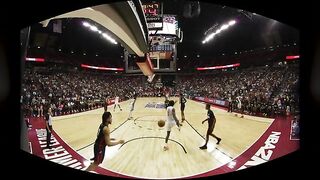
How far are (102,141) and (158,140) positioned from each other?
756mm

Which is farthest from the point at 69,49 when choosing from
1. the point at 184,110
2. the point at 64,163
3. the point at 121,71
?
the point at 184,110

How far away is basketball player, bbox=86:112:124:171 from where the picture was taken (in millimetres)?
3102

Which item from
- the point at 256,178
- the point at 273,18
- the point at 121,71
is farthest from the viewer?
the point at 121,71

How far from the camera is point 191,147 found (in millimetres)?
3357

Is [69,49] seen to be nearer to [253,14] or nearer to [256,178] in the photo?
[253,14]

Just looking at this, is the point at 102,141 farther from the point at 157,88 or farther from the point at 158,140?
the point at 157,88

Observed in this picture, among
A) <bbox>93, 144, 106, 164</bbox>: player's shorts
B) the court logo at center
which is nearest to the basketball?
the court logo at center

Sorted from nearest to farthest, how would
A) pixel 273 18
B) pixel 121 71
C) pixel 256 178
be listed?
pixel 273 18 < pixel 256 178 < pixel 121 71

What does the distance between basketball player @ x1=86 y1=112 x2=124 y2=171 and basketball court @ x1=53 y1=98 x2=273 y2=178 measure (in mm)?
55

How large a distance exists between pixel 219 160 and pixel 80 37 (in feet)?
8.52

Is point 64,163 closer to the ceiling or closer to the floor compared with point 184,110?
closer to the floor

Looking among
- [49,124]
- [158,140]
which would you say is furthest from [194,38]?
[49,124]

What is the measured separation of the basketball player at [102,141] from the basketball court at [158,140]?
0.06m

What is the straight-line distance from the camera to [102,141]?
10.3 feet
